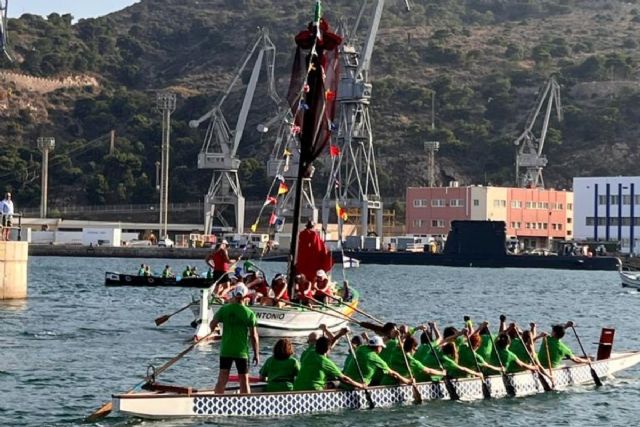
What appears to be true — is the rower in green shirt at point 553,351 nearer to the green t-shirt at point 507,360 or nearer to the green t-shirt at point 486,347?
the green t-shirt at point 507,360

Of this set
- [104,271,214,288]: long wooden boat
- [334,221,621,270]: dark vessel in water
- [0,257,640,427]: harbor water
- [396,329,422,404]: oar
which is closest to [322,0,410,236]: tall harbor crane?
[334,221,621,270]: dark vessel in water

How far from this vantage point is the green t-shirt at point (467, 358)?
30484 mm

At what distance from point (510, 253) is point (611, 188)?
13.6 m

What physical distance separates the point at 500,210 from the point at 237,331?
133 m

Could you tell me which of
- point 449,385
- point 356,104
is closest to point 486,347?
point 449,385

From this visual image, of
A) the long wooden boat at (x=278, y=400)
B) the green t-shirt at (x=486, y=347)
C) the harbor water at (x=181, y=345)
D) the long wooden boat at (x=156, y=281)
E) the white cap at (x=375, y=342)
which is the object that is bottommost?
the harbor water at (x=181, y=345)

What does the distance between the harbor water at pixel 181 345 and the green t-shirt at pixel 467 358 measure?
2.93 feet

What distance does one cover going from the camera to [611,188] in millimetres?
143875

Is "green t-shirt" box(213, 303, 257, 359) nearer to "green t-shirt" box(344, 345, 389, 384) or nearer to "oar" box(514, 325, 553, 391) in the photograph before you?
"green t-shirt" box(344, 345, 389, 384)

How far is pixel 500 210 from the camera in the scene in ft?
513

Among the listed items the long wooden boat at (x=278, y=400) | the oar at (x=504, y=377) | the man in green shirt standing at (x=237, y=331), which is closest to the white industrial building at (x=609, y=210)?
the oar at (x=504, y=377)

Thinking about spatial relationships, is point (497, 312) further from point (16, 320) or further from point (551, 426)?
point (551, 426)

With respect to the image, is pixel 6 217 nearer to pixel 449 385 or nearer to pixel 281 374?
pixel 449 385

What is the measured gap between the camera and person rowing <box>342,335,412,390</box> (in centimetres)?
2762
